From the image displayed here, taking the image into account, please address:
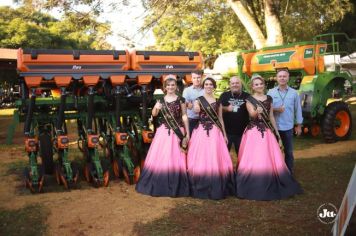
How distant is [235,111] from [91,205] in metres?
2.42

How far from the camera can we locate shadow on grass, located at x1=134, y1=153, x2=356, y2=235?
14.6ft

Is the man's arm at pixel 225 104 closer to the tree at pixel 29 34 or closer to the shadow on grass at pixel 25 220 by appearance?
the shadow on grass at pixel 25 220

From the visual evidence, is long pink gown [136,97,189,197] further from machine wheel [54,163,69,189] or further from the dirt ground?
machine wheel [54,163,69,189]

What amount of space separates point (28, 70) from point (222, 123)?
2816 mm

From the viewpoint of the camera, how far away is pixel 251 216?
16.0 feet

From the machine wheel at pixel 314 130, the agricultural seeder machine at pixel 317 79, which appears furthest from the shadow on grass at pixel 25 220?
the machine wheel at pixel 314 130

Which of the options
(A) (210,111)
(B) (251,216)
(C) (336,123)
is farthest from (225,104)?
(C) (336,123)

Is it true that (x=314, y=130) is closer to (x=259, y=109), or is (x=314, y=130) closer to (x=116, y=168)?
(x=259, y=109)

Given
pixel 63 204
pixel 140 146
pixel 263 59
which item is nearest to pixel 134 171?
pixel 140 146

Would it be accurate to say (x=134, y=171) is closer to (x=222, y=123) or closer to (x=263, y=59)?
(x=222, y=123)

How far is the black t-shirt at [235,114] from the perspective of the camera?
590 centimetres

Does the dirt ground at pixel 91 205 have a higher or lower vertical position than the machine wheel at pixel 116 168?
lower

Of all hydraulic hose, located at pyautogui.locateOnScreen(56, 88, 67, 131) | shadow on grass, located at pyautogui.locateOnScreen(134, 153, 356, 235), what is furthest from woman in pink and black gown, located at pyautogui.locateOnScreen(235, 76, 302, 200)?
hydraulic hose, located at pyautogui.locateOnScreen(56, 88, 67, 131)

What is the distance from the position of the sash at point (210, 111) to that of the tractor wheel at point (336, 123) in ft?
16.4
